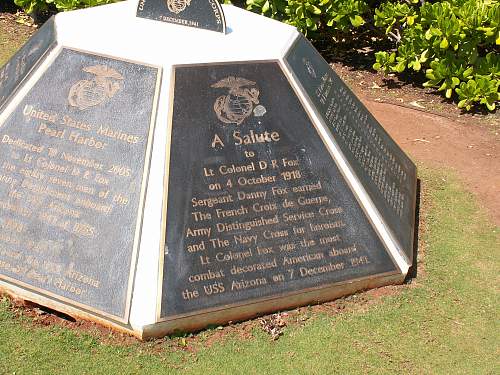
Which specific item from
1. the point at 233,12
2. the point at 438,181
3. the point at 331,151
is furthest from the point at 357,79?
the point at 331,151

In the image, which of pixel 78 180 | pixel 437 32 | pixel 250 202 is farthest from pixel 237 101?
pixel 437 32

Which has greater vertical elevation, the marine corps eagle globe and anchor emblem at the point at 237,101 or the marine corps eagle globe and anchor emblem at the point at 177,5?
the marine corps eagle globe and anchor emblem at the point at 177,5

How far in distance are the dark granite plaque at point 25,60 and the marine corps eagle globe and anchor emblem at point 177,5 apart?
888 millimetres

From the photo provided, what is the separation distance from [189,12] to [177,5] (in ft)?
0.34

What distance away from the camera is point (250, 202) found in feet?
15.8

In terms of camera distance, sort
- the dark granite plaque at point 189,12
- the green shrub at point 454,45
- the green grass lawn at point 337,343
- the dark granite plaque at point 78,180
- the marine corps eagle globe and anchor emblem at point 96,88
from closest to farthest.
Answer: the green grass lawn at point 337,343 < the dark granite plaque at point 78,180 < the marine corps eagle globe and anchor emblem at point 96,88 < the dark granite plaque at point 189,12 < the green shrub at point 454,45

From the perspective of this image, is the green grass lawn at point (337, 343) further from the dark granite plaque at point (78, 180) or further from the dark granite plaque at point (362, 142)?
the dark granite plaque at point (362, 142)

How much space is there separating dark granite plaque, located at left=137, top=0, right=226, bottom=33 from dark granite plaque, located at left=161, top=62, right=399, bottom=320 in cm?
53

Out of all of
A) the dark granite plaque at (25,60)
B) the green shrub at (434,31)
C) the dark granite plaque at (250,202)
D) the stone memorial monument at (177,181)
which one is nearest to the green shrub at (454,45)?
the green shrub at (434,31)

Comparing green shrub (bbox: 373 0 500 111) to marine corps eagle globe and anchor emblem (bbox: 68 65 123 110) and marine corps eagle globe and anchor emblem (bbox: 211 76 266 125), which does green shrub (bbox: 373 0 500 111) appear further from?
marine corps eagle globe and anchor emblem (bbox: 68 65 123 110)

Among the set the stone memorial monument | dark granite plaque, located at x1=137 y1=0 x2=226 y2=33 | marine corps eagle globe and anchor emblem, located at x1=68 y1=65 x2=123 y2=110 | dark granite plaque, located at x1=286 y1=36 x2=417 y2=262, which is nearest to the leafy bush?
dark granite plaque, located at x1=286 y1=36 x2=417 y2=262

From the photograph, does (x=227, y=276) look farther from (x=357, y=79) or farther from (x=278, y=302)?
(x=357, y=79)

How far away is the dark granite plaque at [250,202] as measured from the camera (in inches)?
180

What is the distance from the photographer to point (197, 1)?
526 cm
